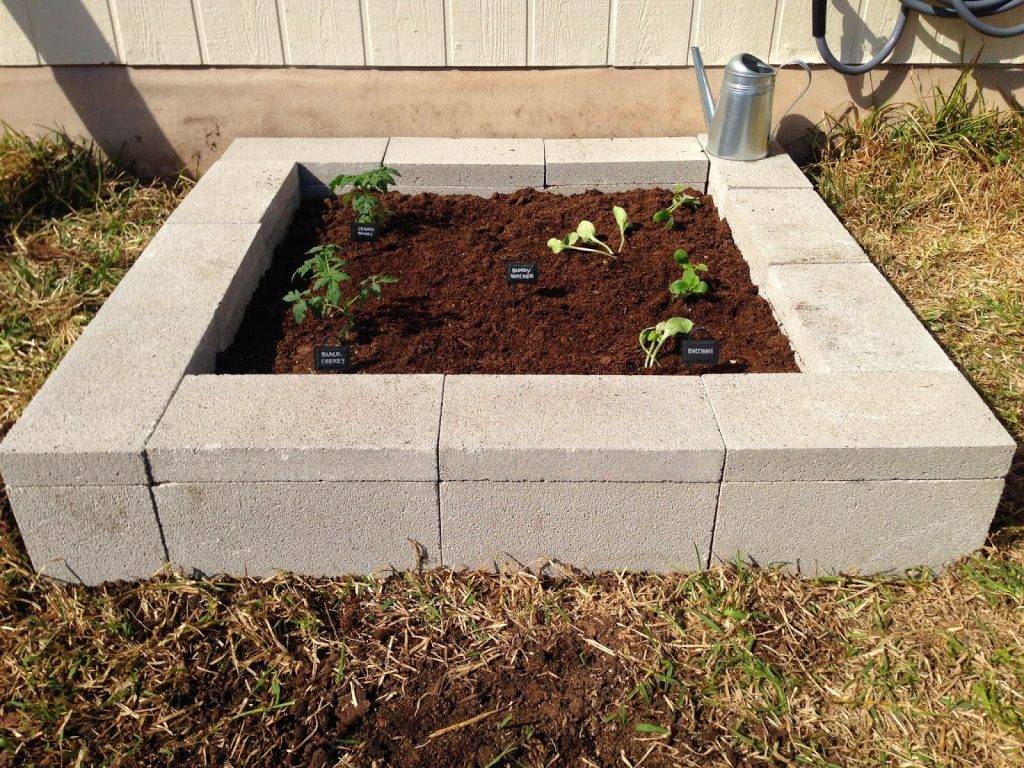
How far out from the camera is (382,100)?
4.05 metres

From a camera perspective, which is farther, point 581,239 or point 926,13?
point 926,13

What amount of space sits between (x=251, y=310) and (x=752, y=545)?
5.73 ft

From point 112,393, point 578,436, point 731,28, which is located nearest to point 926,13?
point 731,28

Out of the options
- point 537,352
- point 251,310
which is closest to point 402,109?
point 251,310

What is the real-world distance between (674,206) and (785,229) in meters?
0.49

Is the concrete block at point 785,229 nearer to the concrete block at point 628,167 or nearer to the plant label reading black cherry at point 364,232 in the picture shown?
the concrete block at point 628,167

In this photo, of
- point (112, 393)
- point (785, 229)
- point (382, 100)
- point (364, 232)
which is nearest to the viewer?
point (112, 393)

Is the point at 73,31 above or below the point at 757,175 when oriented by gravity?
above

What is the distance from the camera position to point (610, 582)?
92.0 inches

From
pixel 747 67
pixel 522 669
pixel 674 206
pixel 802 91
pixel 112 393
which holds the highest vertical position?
pixel 747 67

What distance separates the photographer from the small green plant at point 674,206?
3480mm

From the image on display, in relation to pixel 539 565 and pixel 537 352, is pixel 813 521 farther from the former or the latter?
pixel 537 352

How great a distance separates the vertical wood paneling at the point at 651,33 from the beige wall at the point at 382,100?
6 centimetres

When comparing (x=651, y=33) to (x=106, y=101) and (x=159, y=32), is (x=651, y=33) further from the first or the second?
(x=106, y=101)
